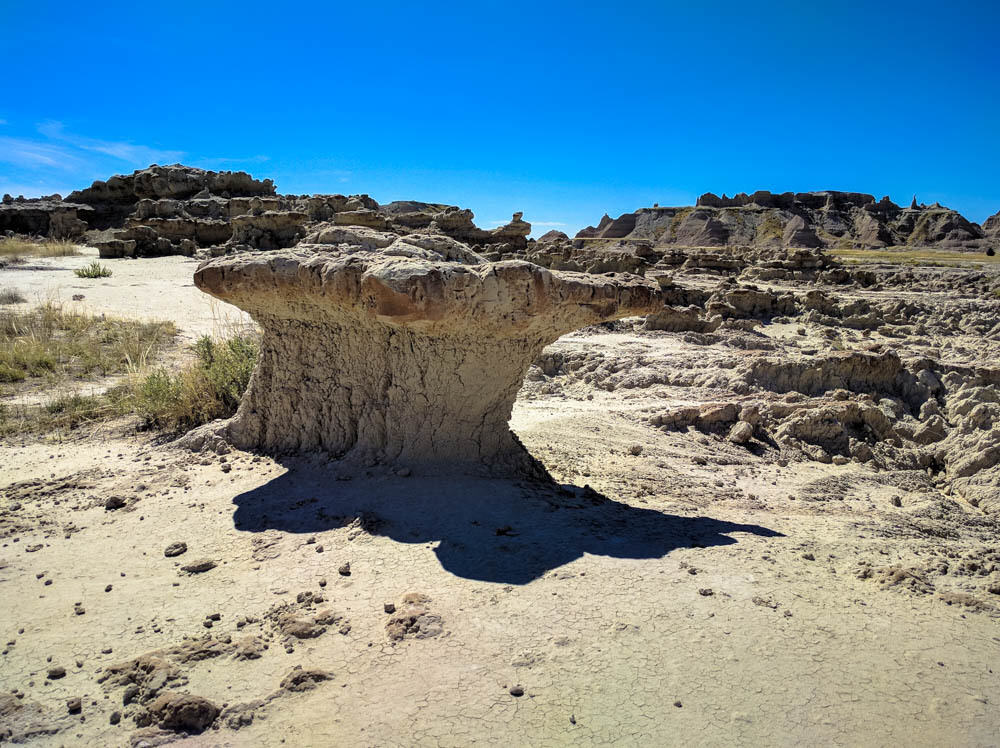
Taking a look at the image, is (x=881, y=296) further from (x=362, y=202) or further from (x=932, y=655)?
(x=362, y=202)

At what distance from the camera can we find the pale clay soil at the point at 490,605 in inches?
67.5

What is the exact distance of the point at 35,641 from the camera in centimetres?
210

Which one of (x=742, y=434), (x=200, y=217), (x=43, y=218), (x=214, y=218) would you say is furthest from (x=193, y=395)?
(x=43, y=218)

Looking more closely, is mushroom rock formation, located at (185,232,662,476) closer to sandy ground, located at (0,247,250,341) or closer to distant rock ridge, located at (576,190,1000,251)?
sandy ground, located at (0,247,250,341)

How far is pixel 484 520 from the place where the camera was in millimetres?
2943

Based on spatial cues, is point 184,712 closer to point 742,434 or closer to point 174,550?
point 174,550

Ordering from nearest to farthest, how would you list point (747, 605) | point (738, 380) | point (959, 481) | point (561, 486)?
point (747, 605), point (561, 486), point (959, 481), point (738, 380)

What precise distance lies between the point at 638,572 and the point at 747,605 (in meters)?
0.41

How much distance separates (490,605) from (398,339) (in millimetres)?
1797

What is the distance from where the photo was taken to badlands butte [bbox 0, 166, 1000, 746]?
1764mm

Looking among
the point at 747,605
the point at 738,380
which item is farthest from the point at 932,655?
the point at 738,380

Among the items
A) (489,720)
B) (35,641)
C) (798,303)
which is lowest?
(35,641)

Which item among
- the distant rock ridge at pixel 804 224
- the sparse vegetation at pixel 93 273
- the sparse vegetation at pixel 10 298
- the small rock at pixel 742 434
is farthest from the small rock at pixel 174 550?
the distant rock ridge at pixel 804 224

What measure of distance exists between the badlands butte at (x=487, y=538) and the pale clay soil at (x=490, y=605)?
0.01m
